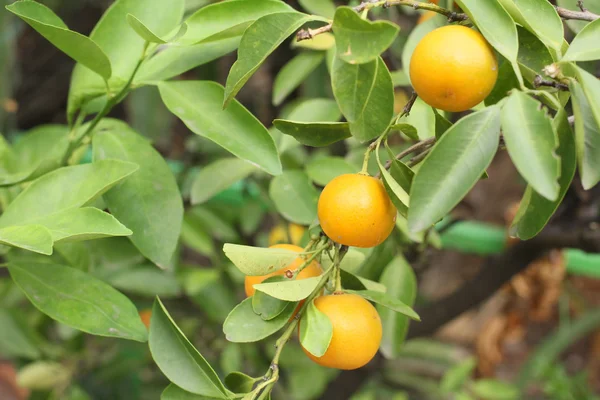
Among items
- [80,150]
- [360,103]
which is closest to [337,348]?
[360,103]

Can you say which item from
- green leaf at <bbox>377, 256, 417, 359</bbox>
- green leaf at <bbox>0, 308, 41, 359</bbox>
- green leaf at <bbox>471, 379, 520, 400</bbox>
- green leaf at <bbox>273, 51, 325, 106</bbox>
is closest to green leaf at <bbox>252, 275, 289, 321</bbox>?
green leaf at <bbox>377, 256, 417, 359</bbox>

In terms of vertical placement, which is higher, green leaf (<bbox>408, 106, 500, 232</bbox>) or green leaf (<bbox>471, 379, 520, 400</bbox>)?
green leaf (<bbox>408, 106, 500, 232</bbox>)

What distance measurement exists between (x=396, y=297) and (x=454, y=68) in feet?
0.98

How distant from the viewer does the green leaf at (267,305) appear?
38 cm

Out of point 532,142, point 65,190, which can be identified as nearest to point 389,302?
point 532,142

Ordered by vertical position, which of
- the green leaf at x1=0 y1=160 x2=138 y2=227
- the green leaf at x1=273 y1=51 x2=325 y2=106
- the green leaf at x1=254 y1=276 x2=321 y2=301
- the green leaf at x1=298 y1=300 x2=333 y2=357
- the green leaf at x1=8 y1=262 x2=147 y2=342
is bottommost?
the green leaf at x1=273 y1=51 x2=325 y2=106

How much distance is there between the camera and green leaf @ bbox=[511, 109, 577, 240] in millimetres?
350

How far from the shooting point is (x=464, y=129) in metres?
0.33

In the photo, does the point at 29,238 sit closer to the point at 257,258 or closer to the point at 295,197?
the point at 257,258

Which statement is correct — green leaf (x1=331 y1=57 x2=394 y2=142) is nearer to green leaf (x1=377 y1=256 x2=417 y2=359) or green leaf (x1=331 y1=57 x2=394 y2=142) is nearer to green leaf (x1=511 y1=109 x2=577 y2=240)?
green leaf (x1=511 y1=109 x2=577 y2=240)

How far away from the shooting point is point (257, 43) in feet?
1.17

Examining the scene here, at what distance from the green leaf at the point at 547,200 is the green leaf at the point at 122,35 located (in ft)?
1.01

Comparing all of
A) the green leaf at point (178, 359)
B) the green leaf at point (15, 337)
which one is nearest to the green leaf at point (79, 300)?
the green leaf at point (178, 359)

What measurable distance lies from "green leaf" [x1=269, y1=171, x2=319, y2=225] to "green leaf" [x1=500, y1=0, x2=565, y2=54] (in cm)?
27
